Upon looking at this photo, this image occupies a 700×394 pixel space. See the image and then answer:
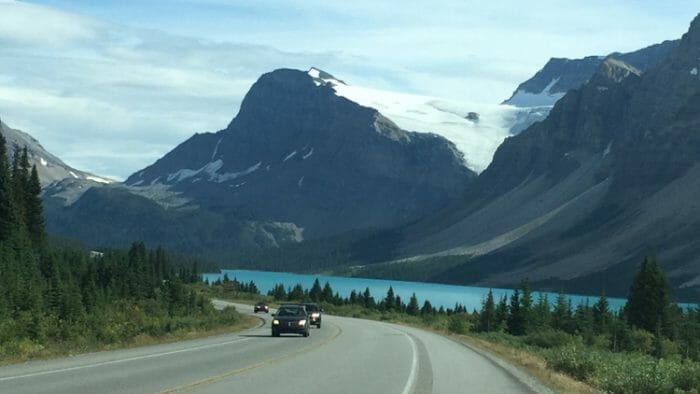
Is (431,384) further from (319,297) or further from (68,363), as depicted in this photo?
(319,297)

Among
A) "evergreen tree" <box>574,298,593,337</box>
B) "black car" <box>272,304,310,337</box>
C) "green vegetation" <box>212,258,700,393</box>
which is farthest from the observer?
"evergreen tree" <box>574,298,593,337</box>

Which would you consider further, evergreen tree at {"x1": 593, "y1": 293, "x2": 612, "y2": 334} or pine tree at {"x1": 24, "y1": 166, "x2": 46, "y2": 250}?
evergreen tree at {"x1": 593, "y1": 293, "x2": 612, "y2": 334}

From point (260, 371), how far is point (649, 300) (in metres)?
97.2

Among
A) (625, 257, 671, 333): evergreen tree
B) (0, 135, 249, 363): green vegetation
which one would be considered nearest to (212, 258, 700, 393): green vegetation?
(625, 257, 671, 333): evergreen tree

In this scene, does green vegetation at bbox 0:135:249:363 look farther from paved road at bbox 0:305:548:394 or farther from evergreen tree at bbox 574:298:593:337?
evergreen tree at bbox 574:298:593:337

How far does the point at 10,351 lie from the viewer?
3158cm

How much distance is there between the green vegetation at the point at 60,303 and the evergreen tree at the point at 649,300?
2208 inches

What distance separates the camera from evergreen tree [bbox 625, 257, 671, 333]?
11706cm

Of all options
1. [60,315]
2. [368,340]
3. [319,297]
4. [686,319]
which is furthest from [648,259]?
[60,315]

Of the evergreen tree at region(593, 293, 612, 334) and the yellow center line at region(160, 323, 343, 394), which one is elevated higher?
the yellow center line at region(160, 323, 343, 394)

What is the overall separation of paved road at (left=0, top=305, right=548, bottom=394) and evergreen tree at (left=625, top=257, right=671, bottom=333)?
8023cm

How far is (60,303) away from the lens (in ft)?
155

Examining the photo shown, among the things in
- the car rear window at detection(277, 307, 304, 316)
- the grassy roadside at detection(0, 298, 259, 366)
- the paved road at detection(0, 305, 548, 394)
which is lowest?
the grassy roadside at detection(0, 298, 259, 366)

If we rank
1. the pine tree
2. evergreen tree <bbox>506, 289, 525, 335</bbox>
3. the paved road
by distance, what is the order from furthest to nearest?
the pine tree < evergreen tree <bbox>506, 289, 525, 335</bbox> < the paved road
